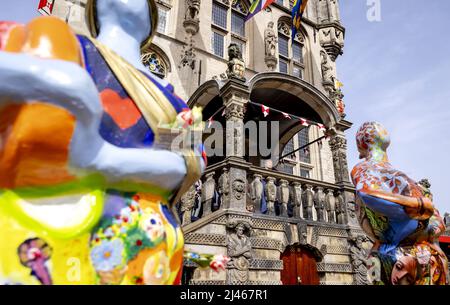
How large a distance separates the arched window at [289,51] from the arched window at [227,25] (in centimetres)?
193

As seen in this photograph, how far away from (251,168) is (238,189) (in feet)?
2.20

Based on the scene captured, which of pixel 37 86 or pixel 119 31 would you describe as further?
pixel 119 31

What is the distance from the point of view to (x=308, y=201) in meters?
7.29

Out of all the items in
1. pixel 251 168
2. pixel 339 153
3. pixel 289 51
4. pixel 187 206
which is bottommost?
pixel 187 206

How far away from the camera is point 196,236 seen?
5461 millimetres

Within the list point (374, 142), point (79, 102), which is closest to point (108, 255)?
point (79, 102)

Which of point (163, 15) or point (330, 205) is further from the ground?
point (163, 15)

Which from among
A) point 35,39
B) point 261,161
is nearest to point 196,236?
point 35,39

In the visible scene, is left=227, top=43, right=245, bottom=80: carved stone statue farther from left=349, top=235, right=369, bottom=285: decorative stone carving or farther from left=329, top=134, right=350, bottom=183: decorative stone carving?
left=349, top=235, right=369, bottom=285: decorative stone carving

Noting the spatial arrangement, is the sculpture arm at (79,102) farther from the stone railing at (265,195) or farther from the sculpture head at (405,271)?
the stone railing at (265,195)

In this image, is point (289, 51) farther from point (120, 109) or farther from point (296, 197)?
point (120, 109)
